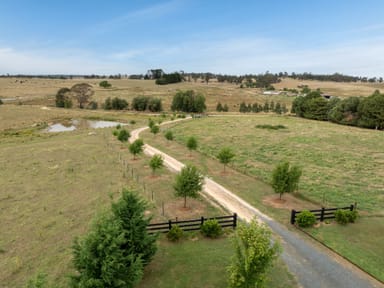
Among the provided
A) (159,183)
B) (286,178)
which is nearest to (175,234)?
(286,178)

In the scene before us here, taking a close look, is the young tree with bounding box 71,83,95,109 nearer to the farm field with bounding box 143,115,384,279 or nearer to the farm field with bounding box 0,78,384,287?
the farm field with bounding box 0,78,384,287

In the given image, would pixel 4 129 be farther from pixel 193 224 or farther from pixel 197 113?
pixel 193 224

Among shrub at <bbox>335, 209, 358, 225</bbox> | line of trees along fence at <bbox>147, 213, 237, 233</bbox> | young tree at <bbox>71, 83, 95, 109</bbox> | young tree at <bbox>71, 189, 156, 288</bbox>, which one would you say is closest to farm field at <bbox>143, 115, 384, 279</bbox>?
shrub at <bbox>335, 209, 358, 225</bbox>

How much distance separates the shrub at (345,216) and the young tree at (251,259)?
10.7 meters

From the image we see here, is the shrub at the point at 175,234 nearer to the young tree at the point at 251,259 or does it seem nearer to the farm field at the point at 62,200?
the farm field at the point at 62,200

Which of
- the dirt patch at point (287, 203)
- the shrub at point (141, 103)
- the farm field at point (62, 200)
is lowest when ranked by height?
the farm field at point (62, 200)

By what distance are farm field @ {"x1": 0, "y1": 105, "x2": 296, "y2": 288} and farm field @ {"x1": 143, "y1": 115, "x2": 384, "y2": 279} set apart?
16.1ft

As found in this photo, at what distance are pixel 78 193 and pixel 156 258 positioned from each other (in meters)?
12.7

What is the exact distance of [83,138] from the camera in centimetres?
4972

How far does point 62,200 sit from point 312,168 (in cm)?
2650

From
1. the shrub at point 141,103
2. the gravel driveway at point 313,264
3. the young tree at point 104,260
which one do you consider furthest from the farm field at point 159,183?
the shrub at point 141,103

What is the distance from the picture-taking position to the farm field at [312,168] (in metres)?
17.9

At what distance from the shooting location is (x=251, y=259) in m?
9.95

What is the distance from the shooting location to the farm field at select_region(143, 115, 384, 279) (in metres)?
17.9
